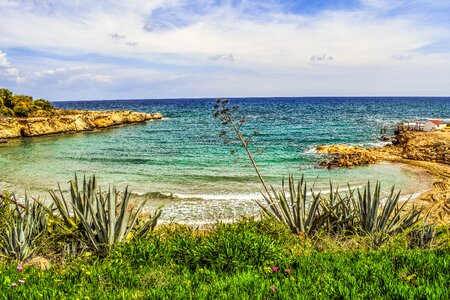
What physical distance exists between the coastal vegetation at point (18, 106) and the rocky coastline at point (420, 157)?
113 ft

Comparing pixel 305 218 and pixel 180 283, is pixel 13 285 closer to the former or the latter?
pixel 180 283

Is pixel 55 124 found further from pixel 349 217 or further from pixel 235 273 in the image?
pixel 235 273

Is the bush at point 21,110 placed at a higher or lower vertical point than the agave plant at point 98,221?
higher

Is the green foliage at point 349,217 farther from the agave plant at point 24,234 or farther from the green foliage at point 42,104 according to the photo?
the green foliage at point 42,104

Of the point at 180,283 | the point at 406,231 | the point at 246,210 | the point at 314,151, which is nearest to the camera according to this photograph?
the point at 180,283

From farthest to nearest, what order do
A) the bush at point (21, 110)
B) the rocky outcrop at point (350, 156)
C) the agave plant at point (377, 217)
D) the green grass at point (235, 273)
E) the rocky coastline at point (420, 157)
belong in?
the bush at point (21, 110), the rocky outcrop at point (350, 156), the rocky coastline at point (420, 157), the agave plant at point (377, 217), the green grass at point (235, 273)

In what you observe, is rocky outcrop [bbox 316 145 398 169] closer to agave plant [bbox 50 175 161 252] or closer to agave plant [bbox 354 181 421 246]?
agave plant [bbox 354 181 421 246]

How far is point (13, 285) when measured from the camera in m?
3.94

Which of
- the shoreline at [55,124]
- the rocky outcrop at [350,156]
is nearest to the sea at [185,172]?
the rocky outcrop at [350,156]

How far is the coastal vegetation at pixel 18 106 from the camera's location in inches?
1690

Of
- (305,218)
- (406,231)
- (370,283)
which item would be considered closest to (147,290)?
(370,283)

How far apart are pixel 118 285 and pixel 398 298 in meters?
2.92

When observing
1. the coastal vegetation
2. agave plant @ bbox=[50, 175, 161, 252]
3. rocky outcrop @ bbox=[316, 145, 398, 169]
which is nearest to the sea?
rocky outcrop @ bbox=[316, 145, 398, 169]

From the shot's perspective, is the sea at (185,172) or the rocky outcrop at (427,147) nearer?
the sea at (185,172)
